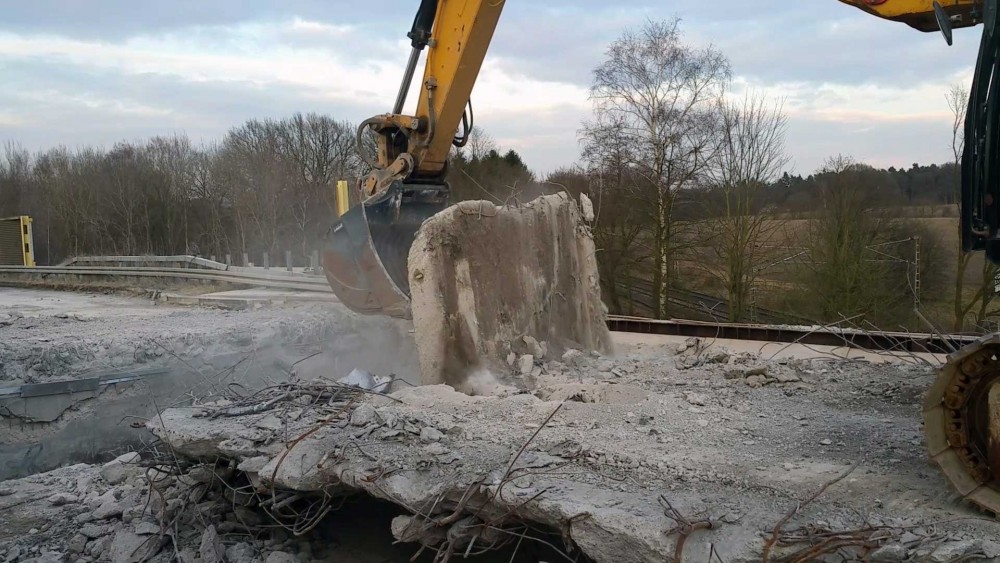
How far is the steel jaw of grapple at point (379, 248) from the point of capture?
7445 mm

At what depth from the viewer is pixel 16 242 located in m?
27.2

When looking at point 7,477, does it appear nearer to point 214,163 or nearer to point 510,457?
point 510,457

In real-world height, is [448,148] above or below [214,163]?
below

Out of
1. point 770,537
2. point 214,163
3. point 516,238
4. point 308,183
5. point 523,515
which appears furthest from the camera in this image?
point 214,163

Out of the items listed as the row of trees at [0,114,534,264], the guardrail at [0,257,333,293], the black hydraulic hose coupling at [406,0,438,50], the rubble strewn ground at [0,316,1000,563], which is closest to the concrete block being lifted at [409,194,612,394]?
the rubble strewn ground at [0,316,1000,563]

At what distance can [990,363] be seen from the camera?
2975 millimetres

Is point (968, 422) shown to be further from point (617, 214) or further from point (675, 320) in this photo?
point (617, 214)

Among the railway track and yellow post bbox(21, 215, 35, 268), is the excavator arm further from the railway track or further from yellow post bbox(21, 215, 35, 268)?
yellow post bbox(21, 215, 35, 268)

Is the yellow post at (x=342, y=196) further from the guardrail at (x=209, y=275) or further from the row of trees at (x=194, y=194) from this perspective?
the row of trees at (x=194, y=194)

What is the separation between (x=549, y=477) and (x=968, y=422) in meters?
1.80

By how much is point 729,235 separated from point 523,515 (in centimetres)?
1383

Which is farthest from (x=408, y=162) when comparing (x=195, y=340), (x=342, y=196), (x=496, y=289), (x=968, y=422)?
(x=968, y=422)

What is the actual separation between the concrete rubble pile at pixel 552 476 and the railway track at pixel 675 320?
3.53ft

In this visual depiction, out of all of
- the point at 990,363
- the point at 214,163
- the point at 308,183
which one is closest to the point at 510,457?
the point at 990,363
